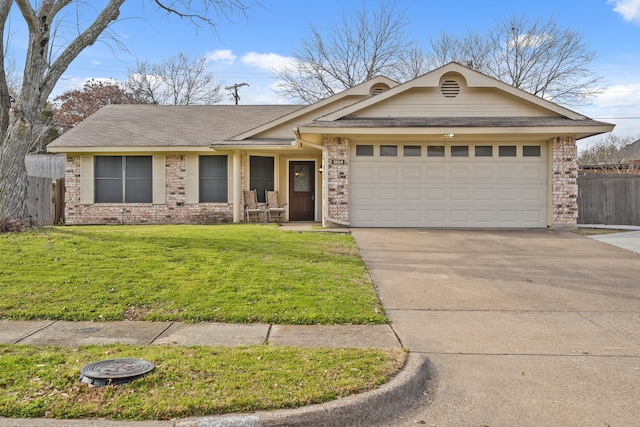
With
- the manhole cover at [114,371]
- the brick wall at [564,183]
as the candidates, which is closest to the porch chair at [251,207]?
the brick wall at [564,183]

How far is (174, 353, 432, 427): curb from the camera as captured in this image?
3.06 meters

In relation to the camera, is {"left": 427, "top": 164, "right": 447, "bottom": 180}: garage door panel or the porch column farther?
the porch column

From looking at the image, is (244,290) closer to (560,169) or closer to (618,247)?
(618,247)

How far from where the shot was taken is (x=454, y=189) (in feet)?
44.7

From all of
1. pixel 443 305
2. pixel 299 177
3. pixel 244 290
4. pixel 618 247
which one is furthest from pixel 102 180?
pixel 618 247

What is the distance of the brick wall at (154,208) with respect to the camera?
1627 centimetres

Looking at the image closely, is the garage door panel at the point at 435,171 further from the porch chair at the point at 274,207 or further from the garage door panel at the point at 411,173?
the porch chair at the point at 274,207

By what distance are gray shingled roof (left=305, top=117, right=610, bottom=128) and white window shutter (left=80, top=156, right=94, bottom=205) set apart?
814 centimetres

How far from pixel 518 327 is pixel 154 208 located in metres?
13.5

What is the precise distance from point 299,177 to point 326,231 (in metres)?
5.11

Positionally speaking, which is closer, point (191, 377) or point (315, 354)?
point (191, 377)

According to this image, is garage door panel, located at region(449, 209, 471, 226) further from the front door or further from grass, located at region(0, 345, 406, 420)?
grass, located at region(0, 345, 406, 420)

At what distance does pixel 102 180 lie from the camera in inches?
646

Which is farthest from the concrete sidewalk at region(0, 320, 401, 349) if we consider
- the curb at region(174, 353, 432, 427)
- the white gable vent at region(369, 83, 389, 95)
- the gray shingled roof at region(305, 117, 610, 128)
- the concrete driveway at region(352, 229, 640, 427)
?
the white gable vent at region(369, 83, 389, 95)
